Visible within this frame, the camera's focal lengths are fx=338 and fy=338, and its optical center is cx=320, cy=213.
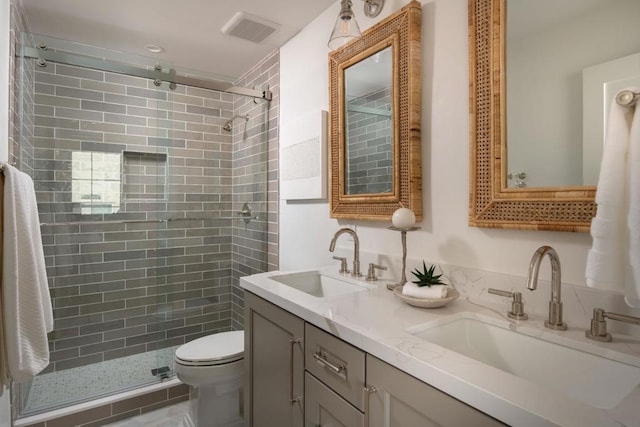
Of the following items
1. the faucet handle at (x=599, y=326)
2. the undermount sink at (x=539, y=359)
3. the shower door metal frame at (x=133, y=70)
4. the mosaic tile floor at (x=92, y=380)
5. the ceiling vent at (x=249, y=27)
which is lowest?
the mosaic tile floor at (x=92, y=380)

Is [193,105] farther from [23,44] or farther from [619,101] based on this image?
[619,101]

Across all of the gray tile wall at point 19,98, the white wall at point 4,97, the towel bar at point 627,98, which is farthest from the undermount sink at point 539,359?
the gray tile wall at point 19,98

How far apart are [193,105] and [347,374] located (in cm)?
→ 251

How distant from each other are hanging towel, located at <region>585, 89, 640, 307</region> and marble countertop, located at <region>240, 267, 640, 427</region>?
177 millimetres

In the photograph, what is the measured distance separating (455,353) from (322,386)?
0.48 metres

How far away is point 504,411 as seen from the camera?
1.98 feet

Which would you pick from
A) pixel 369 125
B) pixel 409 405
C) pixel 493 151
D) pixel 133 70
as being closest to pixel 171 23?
pixel 133 70

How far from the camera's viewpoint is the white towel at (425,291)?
1124 mm

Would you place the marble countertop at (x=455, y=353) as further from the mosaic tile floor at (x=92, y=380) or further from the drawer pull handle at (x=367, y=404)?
the mosaic tile floor at (x=92, y=380)

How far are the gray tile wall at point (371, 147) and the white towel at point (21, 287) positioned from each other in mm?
1390

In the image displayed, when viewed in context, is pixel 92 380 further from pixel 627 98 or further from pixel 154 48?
pixel 627 98

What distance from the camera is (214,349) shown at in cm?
195

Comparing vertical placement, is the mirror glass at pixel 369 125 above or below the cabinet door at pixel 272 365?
above

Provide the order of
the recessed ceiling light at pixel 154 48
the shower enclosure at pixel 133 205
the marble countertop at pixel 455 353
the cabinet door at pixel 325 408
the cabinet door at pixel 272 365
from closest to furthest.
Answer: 1. the marble countertop at pixel 455 353
2. the cabinet door at pixel 325 408
3. the cabinet door at pixel 272 365
4. the shower enclosure at pixel 133 205
5. the recessed ceiling light at pixel 154 48
